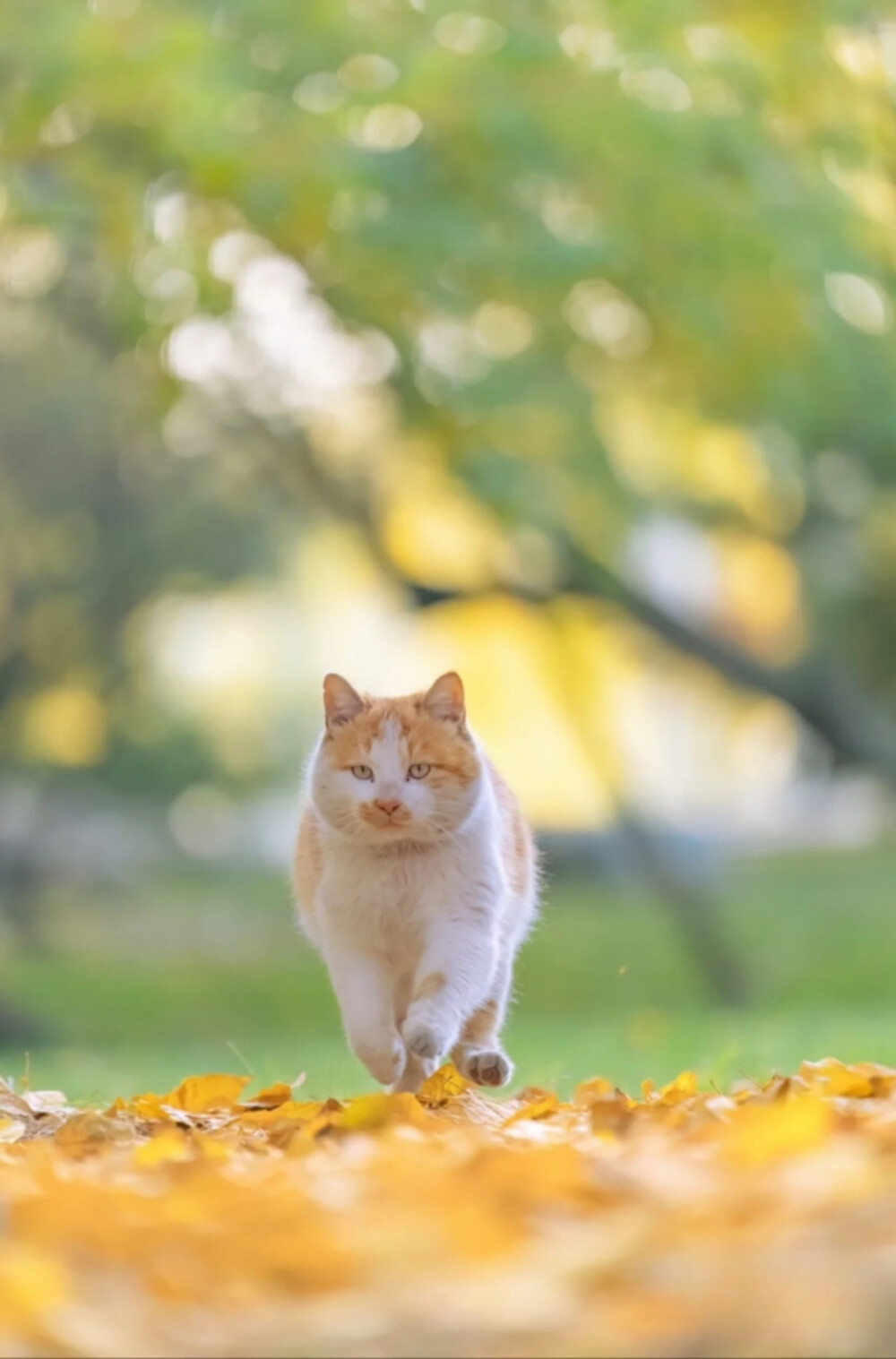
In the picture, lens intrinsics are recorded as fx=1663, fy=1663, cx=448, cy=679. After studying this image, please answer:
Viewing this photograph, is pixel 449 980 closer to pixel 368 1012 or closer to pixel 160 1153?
pixel 368 1012

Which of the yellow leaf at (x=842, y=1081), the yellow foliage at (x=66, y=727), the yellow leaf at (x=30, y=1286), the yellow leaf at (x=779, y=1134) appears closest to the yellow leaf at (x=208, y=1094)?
the yellow leaf at (x=842, y=1081)

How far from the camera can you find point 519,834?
3596mm

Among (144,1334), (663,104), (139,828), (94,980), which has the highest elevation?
(663,104)

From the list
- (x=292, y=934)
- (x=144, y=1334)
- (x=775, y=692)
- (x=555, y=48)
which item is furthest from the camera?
(x=292, y=934)

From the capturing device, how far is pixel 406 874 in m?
3.01

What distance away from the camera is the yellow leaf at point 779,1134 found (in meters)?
1.62

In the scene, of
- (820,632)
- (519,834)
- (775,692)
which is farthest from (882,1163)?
(820,632)

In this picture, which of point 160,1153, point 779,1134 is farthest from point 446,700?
point 779,1134

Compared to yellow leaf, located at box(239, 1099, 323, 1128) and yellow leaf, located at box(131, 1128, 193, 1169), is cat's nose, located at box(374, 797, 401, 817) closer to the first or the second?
yellow leaf, located at box(239, 1099, 323, 1128)

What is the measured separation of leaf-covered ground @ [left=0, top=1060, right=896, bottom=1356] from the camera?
109cm

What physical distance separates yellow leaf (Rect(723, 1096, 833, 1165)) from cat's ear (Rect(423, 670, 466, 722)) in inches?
54.8

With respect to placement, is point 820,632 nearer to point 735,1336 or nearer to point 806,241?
point 806,241

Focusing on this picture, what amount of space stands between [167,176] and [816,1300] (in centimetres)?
705

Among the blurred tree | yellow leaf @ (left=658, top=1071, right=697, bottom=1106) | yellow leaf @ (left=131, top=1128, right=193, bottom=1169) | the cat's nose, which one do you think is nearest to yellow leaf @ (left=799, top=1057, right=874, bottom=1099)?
yellow leaf @ (left=658, top=1071, right=697, bottom=1106)
